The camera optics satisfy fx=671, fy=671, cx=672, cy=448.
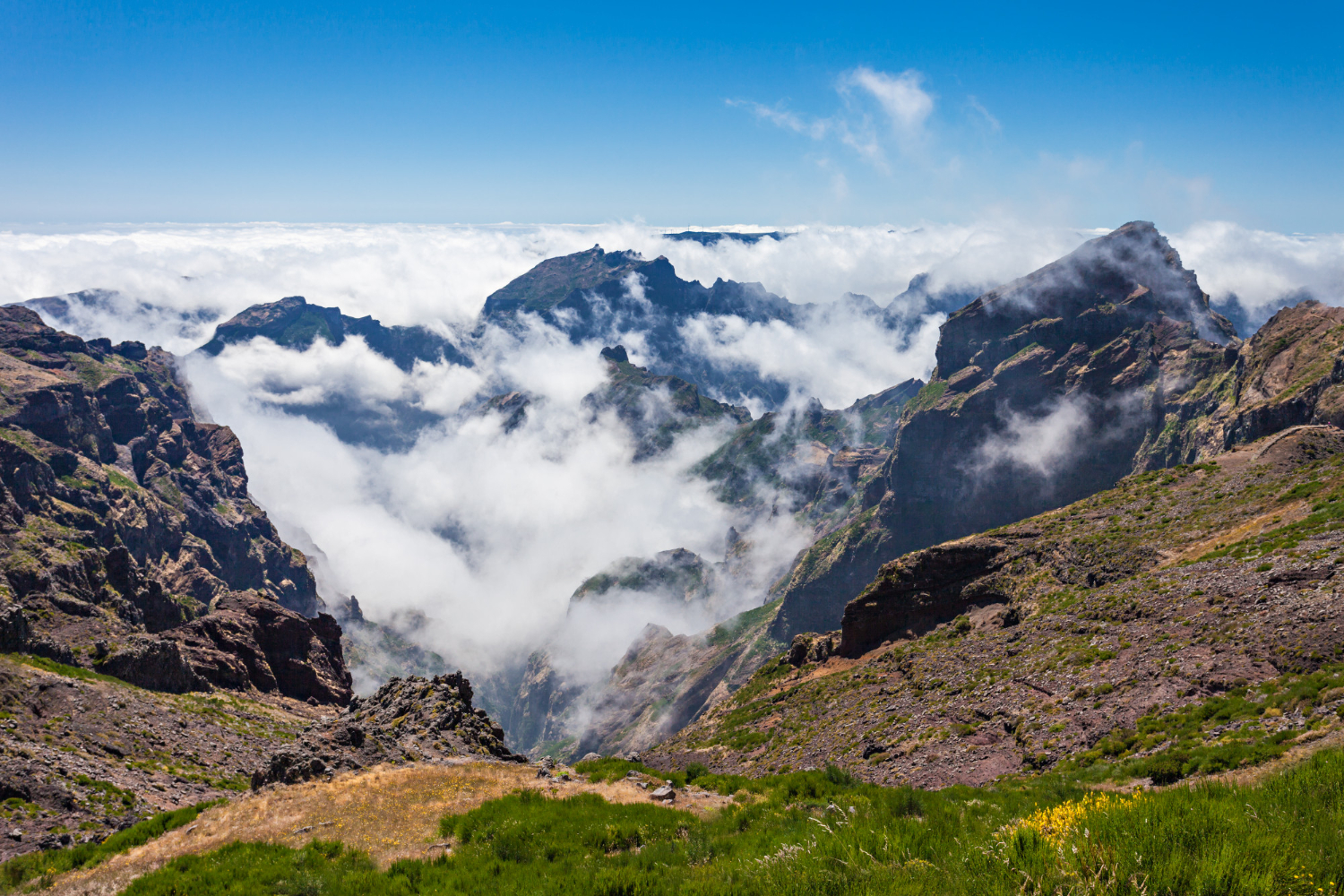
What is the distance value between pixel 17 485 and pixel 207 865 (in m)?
218

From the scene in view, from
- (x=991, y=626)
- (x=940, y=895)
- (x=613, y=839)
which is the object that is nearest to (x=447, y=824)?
(x=613, y=839)

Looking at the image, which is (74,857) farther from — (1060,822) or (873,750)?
(873,750)

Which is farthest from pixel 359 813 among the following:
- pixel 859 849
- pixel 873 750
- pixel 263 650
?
pixel 263 650

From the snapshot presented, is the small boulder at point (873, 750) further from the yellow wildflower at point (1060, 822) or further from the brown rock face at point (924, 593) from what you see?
the yellow wildflower at point (1060, 822)

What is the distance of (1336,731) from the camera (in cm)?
2162

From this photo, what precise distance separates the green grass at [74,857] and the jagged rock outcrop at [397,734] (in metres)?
6.25

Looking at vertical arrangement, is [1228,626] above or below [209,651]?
above

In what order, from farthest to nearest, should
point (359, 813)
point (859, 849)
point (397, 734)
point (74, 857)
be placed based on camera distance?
point (397, 734) → point (359, 813) → point (74, 857) → point (859, 849)

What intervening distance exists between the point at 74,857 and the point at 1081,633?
51683mm

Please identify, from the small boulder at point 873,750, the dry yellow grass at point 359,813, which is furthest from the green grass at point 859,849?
the small boulder at point 873,750

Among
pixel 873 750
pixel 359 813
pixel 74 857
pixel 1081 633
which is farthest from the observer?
pixel 1081 633

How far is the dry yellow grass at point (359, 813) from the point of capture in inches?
715

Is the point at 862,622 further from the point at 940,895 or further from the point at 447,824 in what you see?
the point at 940,895

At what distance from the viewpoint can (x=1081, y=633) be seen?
44969 mm
